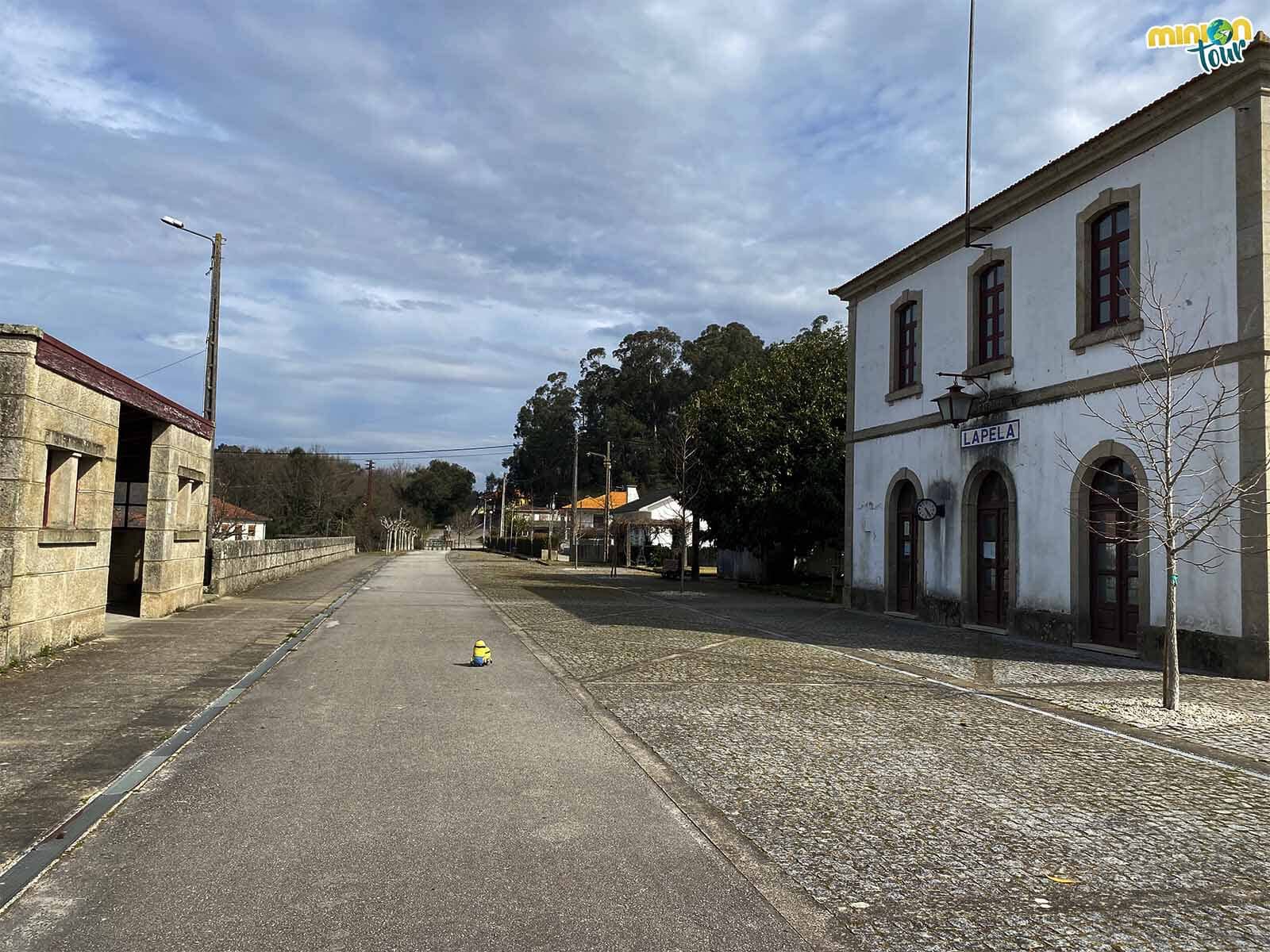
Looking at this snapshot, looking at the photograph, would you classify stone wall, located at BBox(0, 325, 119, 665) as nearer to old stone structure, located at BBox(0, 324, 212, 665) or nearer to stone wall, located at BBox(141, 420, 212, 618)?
old stone structure, located at BBox(0, 324, 212, 665)

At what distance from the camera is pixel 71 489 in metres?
11.7

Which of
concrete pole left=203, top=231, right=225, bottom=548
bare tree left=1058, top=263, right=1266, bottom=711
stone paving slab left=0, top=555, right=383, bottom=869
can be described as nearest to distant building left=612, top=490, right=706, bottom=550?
concrete pole left=203, top=231, right=225, bottom=548

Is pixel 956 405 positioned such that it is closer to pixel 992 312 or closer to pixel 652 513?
pixel 992 312

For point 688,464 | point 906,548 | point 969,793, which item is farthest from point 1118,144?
point 688,464

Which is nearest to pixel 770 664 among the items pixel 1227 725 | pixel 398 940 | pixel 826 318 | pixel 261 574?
pixel 1227 725

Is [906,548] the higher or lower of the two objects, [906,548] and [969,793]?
the higher

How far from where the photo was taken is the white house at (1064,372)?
11.6 metres

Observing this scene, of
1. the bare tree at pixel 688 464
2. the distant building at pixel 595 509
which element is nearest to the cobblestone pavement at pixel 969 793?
Answer: the bare tree at pixel 688 464

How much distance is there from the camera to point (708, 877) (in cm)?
429

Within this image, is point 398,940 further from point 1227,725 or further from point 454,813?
point 1227,725

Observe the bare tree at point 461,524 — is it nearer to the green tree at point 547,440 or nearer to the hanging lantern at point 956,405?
the green tree at point 547,440

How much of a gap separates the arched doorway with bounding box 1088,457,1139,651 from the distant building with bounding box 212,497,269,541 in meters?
42.0

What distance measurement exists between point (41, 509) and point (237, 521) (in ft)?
143

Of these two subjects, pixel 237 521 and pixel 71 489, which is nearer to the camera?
pixel 71 489
